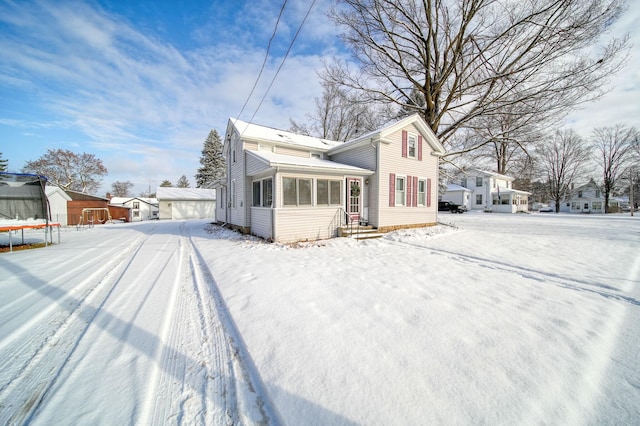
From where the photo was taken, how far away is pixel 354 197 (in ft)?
35.6

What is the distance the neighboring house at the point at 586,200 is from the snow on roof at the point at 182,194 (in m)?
57.8

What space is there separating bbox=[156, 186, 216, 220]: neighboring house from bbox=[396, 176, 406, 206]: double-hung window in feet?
78.9

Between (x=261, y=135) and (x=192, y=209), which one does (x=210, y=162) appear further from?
(x=261, y=135)

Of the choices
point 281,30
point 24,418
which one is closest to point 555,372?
point 24,418

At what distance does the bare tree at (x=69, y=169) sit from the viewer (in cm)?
3031

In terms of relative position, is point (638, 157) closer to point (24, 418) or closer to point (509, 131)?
point (509, 131)

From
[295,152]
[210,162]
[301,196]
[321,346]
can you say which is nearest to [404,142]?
[295,152]

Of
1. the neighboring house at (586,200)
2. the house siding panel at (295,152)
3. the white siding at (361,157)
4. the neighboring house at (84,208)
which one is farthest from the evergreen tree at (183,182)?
the neighboring house at (586,200)

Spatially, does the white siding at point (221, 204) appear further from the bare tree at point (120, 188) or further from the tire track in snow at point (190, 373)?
the bare tree at point (120, 188)

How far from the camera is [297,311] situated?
3377mm

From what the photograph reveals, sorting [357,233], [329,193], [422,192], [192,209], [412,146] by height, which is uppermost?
[412,146]

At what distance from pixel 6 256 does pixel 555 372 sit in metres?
→ 13.2

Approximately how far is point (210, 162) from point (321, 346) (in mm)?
38753

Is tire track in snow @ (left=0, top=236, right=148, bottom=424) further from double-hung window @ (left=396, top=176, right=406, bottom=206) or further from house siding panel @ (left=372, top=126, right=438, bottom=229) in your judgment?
double-hung window @ (left=396, top=176, right=406, bottom=206)
